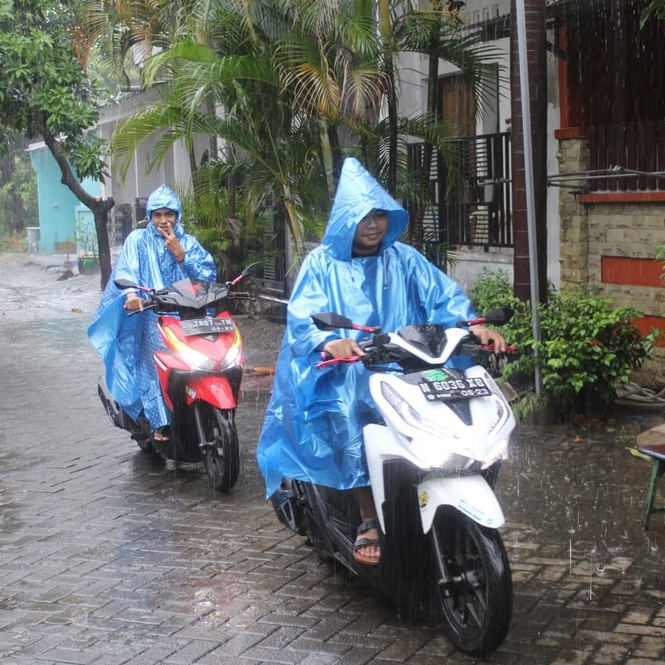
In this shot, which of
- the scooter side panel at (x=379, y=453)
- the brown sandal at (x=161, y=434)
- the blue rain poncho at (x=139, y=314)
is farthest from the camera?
the blue rain poncho at (x=139, y=314)

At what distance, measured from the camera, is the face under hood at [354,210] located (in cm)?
488

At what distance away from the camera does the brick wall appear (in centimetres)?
920

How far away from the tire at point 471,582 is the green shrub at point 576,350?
11.7 ft

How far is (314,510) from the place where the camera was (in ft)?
16.5

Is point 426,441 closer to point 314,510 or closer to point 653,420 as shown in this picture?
point 314,510

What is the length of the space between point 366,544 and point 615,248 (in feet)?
19.1

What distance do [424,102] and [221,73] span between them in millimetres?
4088

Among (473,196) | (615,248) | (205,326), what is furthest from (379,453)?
(473,196)

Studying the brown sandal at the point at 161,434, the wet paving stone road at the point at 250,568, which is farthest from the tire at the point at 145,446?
the brown sandal at the point at 161,434

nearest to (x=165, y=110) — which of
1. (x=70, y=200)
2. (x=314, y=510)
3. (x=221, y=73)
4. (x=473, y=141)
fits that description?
(x=221, y=73)

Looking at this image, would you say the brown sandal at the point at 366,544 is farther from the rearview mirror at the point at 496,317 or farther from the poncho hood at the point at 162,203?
the poncho hood at the point at 162,203

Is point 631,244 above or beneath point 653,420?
above

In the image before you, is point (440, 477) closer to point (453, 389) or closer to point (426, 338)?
point (453, 389)

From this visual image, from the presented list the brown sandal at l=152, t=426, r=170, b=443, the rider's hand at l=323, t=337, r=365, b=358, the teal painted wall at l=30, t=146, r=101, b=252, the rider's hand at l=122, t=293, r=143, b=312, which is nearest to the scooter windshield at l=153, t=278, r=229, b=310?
the rider's hand at l=122, t=293, r=143, b=312
